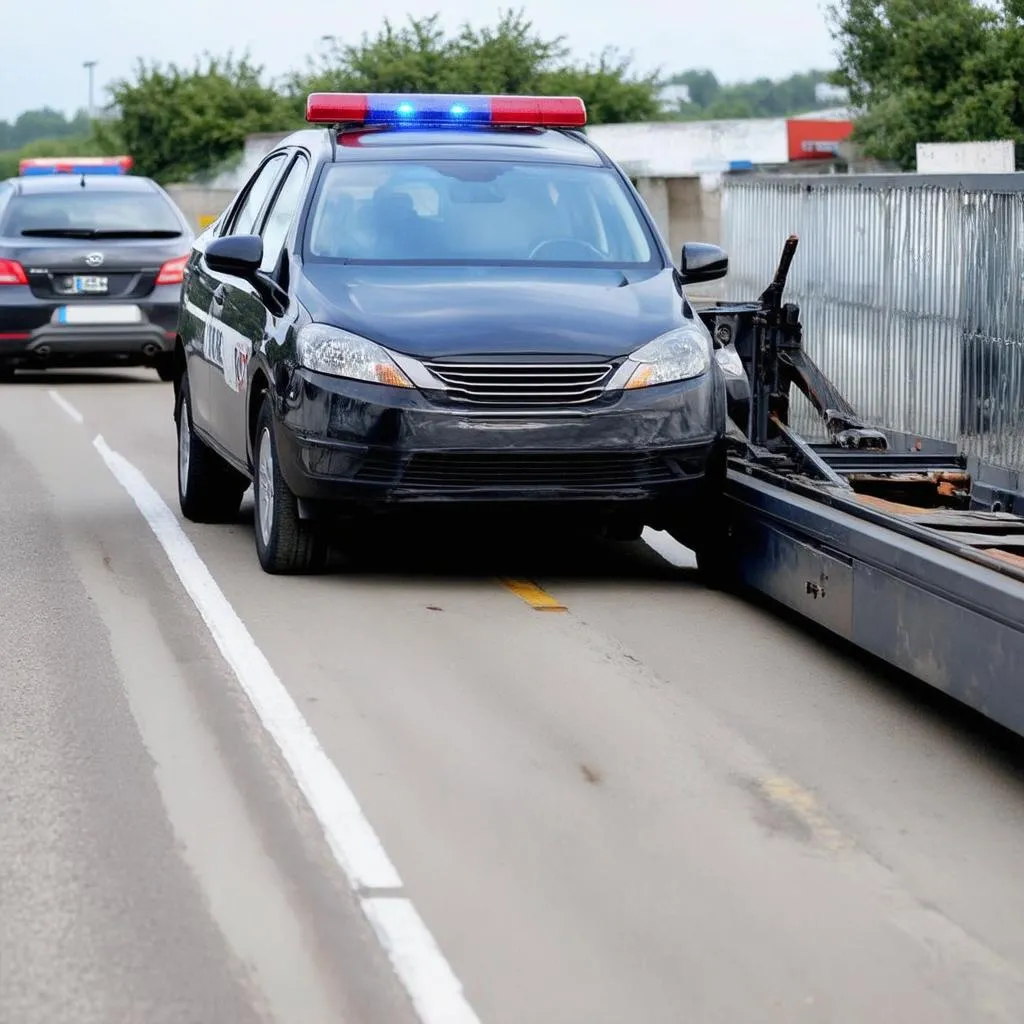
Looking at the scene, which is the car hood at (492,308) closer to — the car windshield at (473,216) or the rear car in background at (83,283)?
the car windshield at (473,216)

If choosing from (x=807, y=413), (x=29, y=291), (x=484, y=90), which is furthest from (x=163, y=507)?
(x=484, y=90)

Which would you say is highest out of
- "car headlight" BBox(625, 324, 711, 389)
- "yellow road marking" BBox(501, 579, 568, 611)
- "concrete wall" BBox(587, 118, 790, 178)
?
"car headlight" BBox(625, 324, 711, 389)

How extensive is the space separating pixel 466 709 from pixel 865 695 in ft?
4.30

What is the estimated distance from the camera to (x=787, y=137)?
3017 inches

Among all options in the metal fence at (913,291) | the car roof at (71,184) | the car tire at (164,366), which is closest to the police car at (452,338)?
the metal fence at (913,291)

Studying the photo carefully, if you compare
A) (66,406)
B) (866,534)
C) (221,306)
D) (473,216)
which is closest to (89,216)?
(66,406)

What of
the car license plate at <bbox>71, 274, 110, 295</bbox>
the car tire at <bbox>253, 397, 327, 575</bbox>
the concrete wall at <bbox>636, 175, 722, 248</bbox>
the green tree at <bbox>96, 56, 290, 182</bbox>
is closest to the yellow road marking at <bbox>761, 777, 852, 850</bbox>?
the car tire at <bbox>253, 397, 327, 575</bbox>

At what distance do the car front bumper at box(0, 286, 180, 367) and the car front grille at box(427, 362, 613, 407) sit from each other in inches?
475

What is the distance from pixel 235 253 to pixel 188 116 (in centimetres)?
6642

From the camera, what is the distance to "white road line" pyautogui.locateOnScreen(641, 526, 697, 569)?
1040cm

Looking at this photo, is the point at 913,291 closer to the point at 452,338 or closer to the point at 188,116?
the point at 452,338

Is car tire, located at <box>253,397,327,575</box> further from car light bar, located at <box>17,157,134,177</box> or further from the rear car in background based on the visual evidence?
car light bar, located at <box>17,157,134,177</box>

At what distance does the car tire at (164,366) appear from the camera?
71.1ft

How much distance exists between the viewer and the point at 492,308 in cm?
923
